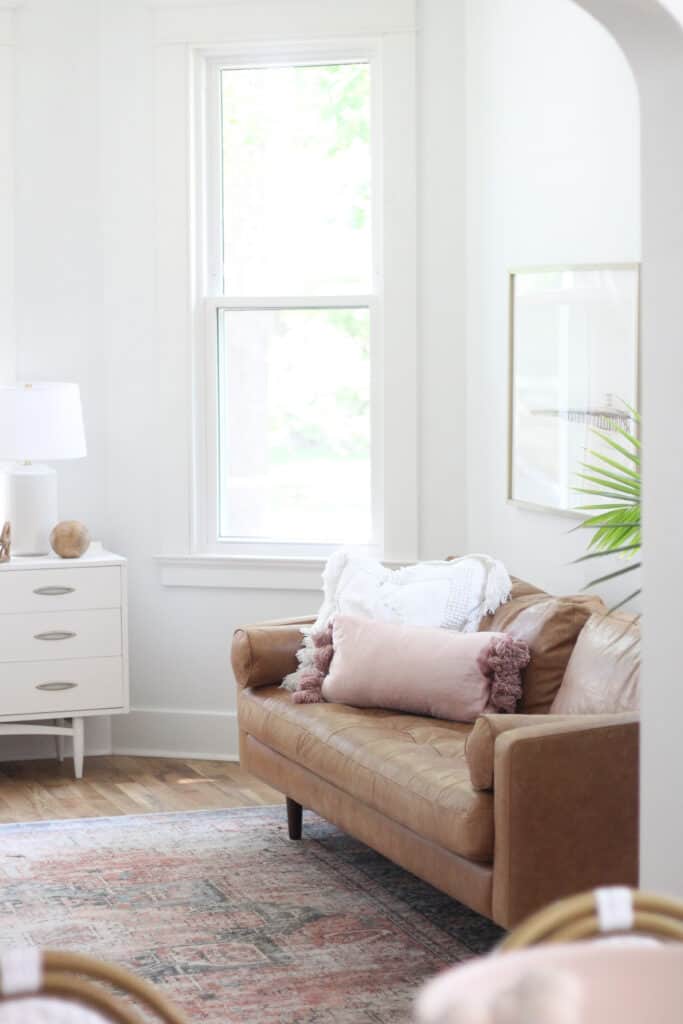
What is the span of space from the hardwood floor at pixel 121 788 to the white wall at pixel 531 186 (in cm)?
121

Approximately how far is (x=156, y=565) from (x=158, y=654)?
341 millimetres

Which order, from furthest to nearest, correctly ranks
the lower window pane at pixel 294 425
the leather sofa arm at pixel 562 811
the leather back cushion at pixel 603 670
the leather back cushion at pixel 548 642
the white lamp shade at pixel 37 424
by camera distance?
the lower window pane at pixel 294 425
the white lamp shade at pixel 37 424
the leather back cushion at pixel 548 642
the leather back cushion at pixel 603 670
the leather sofa arm at pixel 562 811

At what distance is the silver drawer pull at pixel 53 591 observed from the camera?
493 centimetres

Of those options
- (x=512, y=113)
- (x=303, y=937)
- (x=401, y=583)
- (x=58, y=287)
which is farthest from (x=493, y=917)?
(x=58, y=287)

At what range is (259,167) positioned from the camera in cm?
530

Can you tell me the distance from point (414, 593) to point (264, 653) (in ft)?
1.58

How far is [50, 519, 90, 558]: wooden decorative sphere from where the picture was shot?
5.01 m

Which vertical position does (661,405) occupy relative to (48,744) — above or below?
above

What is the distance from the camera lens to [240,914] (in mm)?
3645

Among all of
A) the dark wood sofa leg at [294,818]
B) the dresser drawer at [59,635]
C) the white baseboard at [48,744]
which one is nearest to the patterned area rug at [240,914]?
the dark wood sofa leg at [294,818]

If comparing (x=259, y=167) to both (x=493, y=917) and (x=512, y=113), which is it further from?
(x=493, y=917)

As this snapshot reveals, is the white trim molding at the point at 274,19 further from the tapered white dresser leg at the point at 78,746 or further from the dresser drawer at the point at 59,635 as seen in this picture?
the tapered white dresser leg at the point at 78,746

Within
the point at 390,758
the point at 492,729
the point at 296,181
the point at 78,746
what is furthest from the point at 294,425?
the point at 492,729

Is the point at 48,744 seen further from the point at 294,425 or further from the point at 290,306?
the point at 290,306
